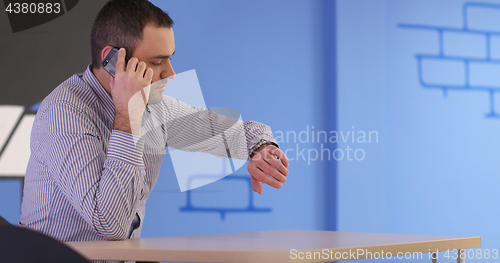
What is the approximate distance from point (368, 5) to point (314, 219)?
4.20 ft

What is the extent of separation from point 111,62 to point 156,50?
124mm

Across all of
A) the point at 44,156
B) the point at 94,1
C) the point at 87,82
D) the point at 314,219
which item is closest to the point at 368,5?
the point at 314,219

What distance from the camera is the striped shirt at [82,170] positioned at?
3.25ft

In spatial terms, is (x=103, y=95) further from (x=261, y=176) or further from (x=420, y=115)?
(x=420, y=115)

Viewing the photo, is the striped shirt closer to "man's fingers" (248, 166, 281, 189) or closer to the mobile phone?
the mobile phone

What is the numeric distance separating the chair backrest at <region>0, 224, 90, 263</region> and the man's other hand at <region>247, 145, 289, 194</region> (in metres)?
0.76

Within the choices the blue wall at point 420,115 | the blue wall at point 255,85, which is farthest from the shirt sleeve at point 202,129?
the blue wall at point 420,115

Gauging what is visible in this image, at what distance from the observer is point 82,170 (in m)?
1.00

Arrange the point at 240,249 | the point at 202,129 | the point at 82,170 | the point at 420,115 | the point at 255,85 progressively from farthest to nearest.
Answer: the point at 420,115
the point at 255,85
the point at 202,129
the point at 82,170
the point at 240,249

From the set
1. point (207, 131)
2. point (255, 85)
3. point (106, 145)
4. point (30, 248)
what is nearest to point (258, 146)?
point (207, 131)

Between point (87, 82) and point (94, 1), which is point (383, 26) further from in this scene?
point (87, 82)

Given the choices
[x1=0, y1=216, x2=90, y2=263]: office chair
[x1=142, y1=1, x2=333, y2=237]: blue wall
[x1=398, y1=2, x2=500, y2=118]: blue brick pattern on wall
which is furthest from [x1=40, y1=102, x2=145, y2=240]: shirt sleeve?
[x1=398, y1=2, x2=500, y2=118]: blue brick pattern on wall

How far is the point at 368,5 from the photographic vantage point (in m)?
2.68

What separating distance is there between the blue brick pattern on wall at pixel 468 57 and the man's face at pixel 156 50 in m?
1.97
